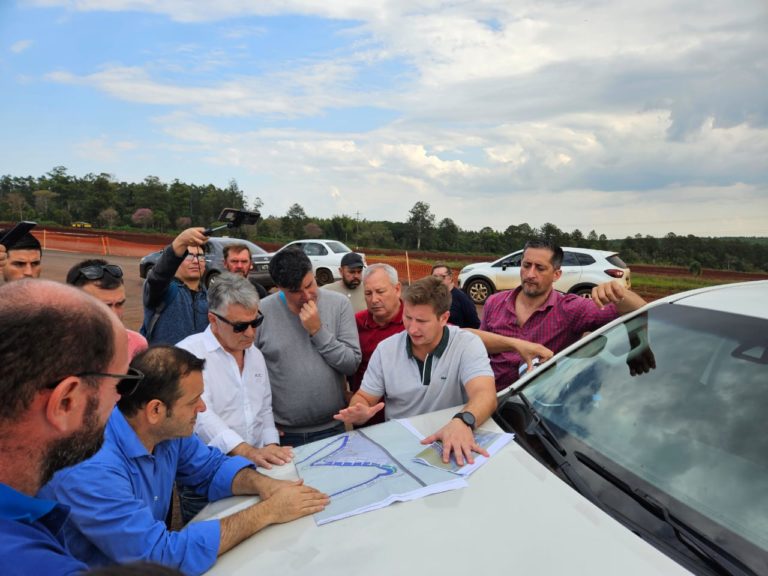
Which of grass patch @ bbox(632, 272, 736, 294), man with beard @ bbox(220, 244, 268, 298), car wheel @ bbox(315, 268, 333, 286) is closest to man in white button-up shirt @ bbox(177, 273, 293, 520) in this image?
man with beard @ bbox(220, 244, 268, 298)

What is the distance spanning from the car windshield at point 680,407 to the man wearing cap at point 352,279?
334cm

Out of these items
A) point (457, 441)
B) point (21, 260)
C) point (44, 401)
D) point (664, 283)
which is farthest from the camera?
point (664, 283)

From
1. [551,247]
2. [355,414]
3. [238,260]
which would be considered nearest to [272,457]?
[355,414]

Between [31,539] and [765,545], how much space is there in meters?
1.60

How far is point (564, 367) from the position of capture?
2059 mm

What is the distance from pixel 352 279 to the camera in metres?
5.26

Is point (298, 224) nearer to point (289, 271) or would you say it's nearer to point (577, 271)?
point (577, 271)

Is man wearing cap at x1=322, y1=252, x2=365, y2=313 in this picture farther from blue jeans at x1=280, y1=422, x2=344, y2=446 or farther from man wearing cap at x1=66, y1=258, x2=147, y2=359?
man wearing cap at x1=66, y1=258, x2=147, y2=359

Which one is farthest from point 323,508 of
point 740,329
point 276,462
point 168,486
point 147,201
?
point 147,201

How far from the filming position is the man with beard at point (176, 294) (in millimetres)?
3098

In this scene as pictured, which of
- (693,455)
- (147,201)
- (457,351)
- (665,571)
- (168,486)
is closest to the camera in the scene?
(665,571)

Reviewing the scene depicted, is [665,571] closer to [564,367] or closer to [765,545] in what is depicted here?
[765,545]

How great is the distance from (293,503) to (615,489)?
990 millimetres

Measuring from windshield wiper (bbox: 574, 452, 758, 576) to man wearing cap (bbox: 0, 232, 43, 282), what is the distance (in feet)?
12.5
